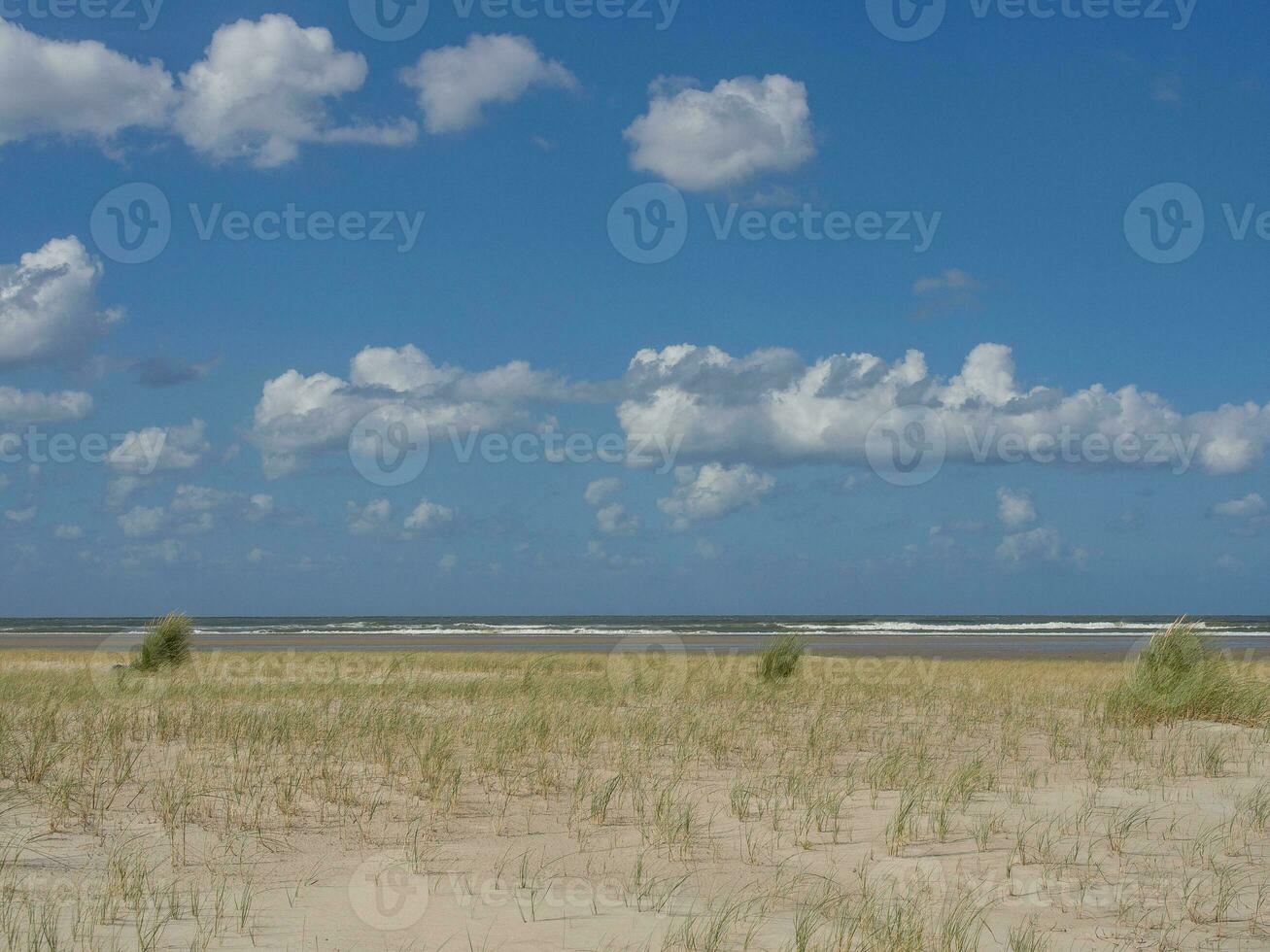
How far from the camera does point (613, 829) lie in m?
7.57

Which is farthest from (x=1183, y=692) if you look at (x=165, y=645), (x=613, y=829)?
(x=165, y=645)

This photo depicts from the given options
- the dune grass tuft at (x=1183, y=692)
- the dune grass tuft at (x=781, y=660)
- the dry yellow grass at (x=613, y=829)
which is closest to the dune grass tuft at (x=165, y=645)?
the dry yellow grass at (x=613, y=829)

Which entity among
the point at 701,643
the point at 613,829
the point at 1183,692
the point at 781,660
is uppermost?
the point at 1183,692

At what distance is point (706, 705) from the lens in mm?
14688

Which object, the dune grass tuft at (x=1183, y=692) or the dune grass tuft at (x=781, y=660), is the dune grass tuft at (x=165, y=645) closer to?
the dune grass tuft at (x=781, y=660)

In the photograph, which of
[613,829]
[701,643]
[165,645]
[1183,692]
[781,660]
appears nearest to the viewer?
[613,829]

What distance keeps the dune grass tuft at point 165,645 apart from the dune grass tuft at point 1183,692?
643 inches

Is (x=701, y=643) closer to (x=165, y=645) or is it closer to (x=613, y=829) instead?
(x=165, y=645)

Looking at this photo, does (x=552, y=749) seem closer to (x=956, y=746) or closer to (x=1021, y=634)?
(x=956, y=746)

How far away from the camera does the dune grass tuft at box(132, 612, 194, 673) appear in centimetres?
2000

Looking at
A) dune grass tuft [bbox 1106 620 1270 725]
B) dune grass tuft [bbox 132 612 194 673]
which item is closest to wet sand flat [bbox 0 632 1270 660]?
dune grass tuft [bbox 132 612 194 673]

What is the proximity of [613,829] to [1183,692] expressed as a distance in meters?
8.91

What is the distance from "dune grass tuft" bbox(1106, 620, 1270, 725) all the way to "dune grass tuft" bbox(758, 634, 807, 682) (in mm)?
5690

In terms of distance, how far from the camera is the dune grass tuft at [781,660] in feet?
60.2
